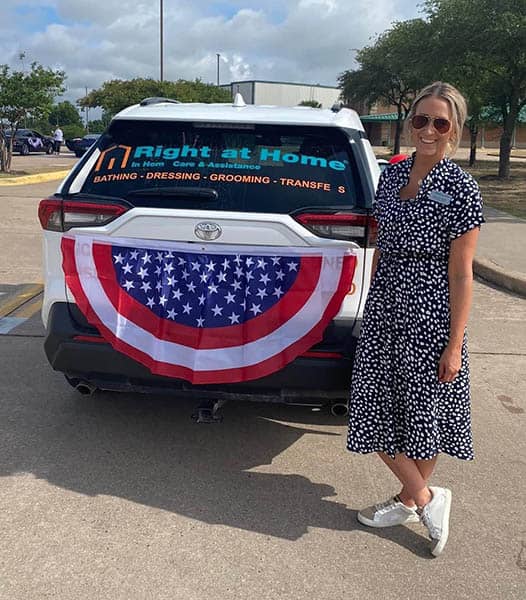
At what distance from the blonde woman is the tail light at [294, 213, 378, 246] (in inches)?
10.1

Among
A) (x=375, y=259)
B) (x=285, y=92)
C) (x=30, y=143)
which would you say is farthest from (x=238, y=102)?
(x=285, y=92)

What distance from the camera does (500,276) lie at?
791cm

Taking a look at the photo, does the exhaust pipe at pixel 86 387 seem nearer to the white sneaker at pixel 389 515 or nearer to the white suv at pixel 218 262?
the white suv at pixel 218 262

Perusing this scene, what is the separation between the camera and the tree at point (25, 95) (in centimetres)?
1938

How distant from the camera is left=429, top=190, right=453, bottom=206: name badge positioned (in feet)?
8.46

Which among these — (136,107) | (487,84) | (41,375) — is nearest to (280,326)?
(136,107)

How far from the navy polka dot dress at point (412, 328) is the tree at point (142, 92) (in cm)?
4091

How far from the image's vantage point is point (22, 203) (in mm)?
14234

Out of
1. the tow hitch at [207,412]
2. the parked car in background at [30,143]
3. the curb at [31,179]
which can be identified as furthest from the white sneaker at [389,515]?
the parked car in background at [30,143]

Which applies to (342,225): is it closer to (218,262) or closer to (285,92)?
(218,262)

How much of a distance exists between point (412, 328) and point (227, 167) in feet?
4.15

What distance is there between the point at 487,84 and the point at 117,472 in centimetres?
2241

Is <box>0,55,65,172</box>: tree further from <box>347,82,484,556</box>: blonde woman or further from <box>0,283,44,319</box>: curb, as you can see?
<box>347,82,484,556</box>: blonde woman

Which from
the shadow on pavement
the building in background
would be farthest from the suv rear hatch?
the building in background
